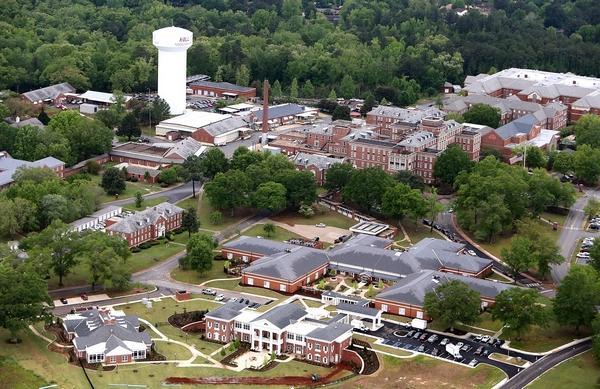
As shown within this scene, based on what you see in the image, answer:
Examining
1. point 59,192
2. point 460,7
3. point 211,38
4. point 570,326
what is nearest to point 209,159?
point 59,192

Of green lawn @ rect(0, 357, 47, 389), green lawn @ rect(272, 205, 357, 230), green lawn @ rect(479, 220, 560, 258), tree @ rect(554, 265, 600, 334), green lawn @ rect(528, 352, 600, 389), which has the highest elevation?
tree @ rect(554, 265, 600, 334)

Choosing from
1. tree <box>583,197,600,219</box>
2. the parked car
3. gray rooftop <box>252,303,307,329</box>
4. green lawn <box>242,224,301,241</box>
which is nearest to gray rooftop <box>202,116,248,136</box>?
green lawn <box>242,224,301,241</box>

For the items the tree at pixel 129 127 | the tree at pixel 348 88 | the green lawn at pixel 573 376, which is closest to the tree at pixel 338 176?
the tree at pixel 129 127

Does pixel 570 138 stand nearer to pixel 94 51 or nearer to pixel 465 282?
pixel 465 282

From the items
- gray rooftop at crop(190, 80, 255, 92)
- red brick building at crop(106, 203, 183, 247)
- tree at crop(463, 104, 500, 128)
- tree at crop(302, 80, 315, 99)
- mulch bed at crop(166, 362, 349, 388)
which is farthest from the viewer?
tree at crop(302, 80, 315, 99)

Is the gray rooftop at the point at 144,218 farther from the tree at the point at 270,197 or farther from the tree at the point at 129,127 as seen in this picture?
the tree at the point at 129,127

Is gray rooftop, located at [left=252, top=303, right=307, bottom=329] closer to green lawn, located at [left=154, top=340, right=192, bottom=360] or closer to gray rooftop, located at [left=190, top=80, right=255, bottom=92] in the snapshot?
green lawn, located at [left=154, top=340, right=192, bottom=360]

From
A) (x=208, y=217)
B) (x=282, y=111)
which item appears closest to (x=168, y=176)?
(x=208, y=217)
